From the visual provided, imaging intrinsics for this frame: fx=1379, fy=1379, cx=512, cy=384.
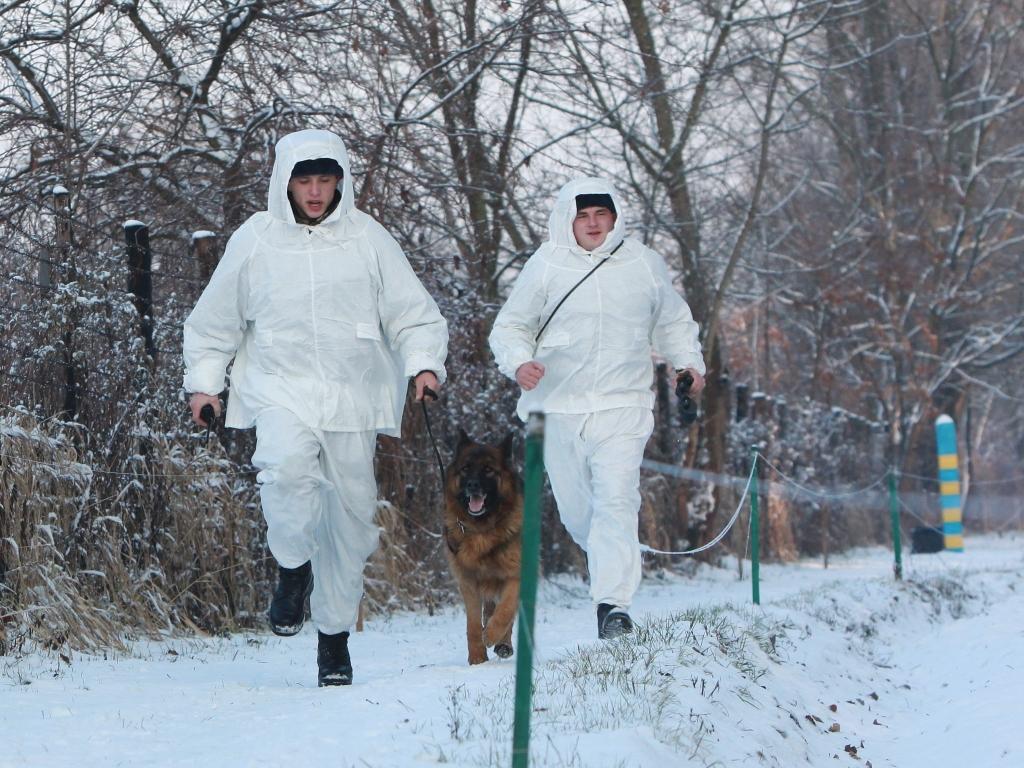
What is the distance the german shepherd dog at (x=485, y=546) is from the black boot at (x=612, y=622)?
1.32 feet

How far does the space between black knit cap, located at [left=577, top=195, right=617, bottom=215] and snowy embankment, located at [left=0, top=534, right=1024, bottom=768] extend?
81.4 inches

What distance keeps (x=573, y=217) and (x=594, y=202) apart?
13 centimetres

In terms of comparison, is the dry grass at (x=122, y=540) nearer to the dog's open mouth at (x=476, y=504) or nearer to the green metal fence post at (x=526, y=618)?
the dog's open mouth at (x=476, y=504)

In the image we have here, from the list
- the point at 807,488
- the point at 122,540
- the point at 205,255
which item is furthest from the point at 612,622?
the point at 807,488

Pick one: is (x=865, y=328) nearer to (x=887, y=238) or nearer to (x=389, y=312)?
(x=887, y=238)

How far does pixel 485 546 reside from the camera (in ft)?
21.1

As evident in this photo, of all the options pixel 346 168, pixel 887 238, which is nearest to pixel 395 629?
pixel 346 168

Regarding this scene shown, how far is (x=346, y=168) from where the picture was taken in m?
5.82

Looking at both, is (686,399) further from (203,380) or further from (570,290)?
(203,380)

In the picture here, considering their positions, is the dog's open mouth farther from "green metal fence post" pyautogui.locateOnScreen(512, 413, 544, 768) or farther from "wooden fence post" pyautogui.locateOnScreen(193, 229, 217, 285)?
"wooden fence post" pyautogui.locateOnScreen(193, 229, 217, 285)

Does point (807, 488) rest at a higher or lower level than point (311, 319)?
lower

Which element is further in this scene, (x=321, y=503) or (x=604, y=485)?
(x=604, y=485)

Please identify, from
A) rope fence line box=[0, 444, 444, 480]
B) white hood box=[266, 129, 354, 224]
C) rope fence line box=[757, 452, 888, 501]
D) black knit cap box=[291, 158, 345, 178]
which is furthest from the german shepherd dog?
rope fence line box=[757, 452, 888, 501]

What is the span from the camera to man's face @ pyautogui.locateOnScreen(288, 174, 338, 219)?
226 inches
